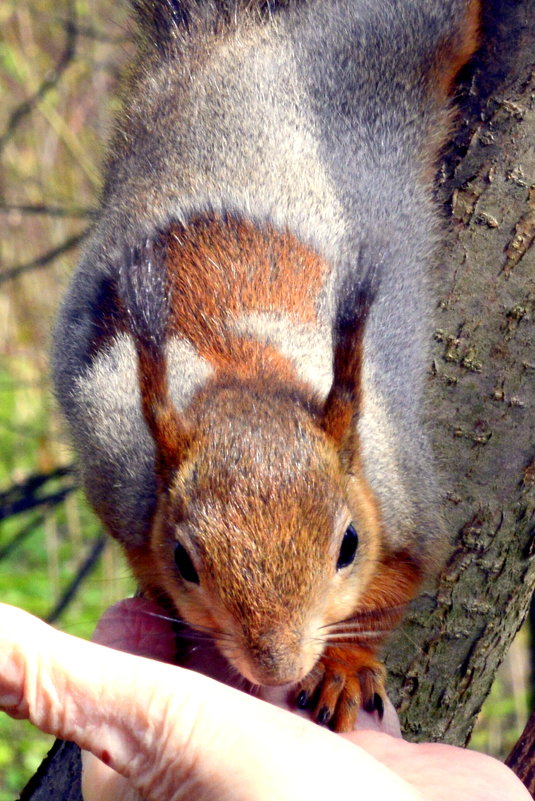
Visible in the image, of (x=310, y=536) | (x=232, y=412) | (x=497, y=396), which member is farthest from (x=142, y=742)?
(x=497, y=396)

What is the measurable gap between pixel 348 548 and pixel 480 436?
355 millimetres

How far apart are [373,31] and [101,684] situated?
2016 mm

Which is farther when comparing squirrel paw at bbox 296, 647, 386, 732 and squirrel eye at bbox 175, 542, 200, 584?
squirrel paw at bbox 296, 647, 386, 732

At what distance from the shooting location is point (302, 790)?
128 centimetres

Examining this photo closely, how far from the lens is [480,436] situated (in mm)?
1932

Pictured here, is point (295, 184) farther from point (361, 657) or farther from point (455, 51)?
point (361, 657)

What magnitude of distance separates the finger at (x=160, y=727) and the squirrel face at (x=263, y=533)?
365mm

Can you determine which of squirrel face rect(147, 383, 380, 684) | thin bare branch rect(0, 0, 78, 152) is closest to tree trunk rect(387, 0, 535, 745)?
squirrel face rect(147, 383, 380, 684)

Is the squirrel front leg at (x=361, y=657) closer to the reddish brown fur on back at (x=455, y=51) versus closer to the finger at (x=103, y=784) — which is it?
the finger at (x=103, y=784)

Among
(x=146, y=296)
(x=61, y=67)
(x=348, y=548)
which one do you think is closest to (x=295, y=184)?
(x=146, y=296)

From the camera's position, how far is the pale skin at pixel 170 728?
1.30m

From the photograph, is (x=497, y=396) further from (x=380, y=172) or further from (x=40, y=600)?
(x=40, y=600)

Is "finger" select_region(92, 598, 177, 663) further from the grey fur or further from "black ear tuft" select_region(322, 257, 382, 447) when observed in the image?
"black ear tuft" select_region(322, 257, 382, 447)

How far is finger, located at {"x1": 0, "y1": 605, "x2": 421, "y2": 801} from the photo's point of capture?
4.29 feet
